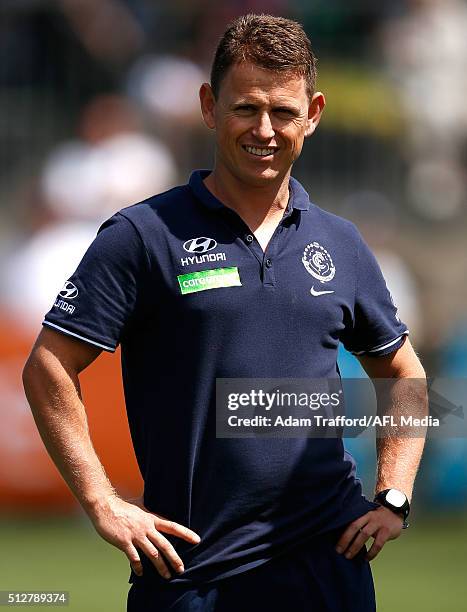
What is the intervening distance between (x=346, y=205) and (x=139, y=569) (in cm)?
934

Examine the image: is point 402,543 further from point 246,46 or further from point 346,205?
point 246,46

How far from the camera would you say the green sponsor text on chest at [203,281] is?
13.5 feet

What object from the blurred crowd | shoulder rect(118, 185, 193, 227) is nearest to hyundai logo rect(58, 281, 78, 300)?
shoulder rect(118, 185, 193, 227)

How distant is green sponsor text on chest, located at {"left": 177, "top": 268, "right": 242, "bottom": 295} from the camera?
4105mm

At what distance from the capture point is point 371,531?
4293 millimetres

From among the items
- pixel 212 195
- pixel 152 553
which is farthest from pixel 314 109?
pixel 152 553

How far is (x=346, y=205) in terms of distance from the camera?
43.2 ft

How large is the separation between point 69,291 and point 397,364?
112 centimetres

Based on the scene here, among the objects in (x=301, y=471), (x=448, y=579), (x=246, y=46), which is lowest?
(x=448, y=579)

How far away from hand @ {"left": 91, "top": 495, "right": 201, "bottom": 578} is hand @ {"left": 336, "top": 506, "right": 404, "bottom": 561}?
1.76ft

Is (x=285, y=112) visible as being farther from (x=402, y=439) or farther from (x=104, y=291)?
(x=402, y=439)

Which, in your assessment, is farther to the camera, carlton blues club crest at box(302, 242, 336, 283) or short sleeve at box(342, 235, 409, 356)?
short sleeve at box(342, 235, 409, 356)

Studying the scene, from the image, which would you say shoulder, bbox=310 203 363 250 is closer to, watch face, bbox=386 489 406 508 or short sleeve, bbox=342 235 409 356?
short sleeve, bbox=342 235 409 356

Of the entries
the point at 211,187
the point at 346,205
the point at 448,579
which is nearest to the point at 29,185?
the point at 346,205
